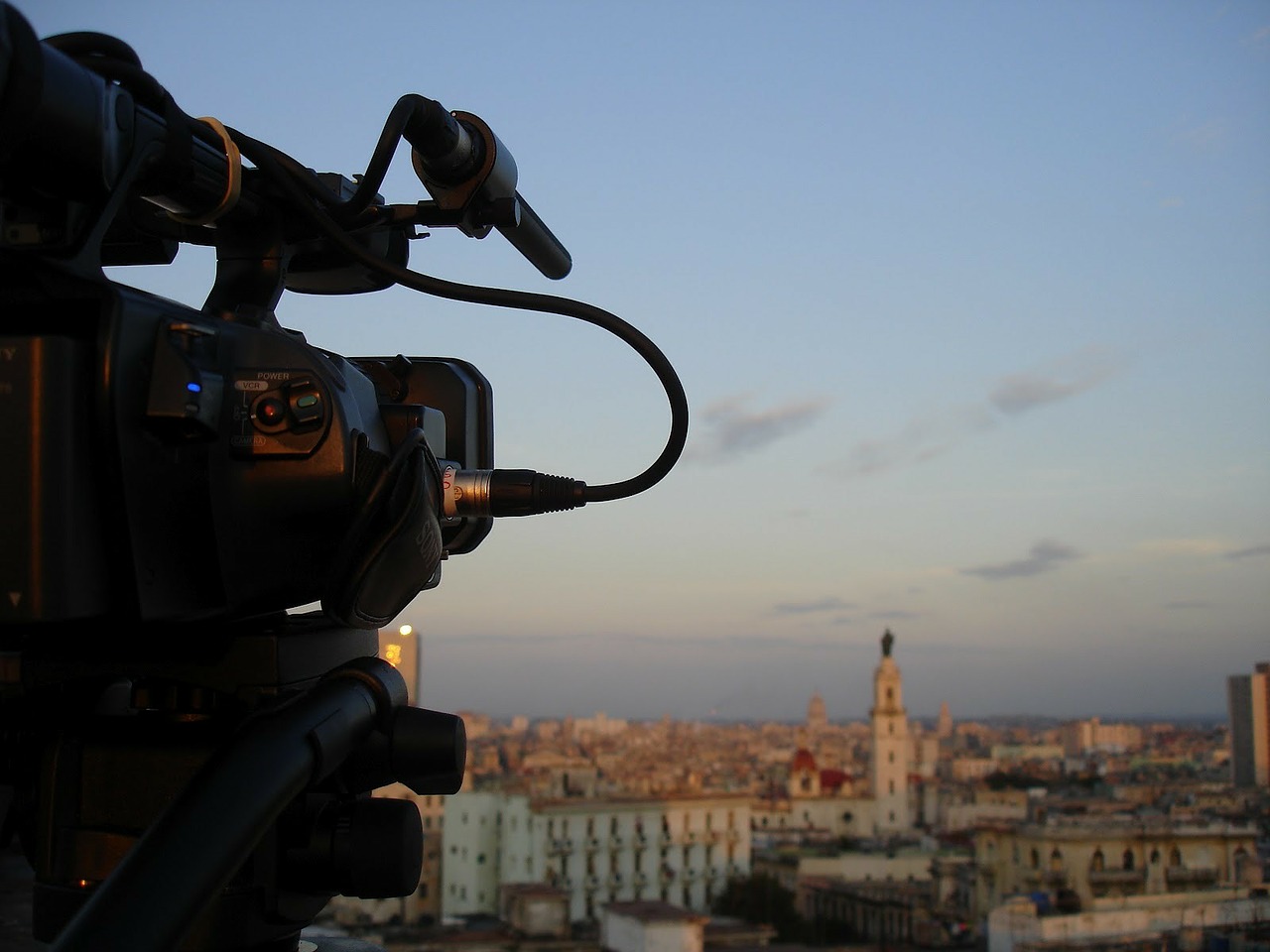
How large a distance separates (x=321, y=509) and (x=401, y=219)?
14 cm

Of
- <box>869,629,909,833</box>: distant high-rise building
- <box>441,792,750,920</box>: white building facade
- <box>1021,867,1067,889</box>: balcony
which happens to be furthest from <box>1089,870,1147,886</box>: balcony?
<box>869,629,909,833</box>: distant high-rise building

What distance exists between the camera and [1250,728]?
38.8 feet

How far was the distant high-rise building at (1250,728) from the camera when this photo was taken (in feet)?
35.4

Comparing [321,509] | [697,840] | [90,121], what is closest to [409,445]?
[321,509]

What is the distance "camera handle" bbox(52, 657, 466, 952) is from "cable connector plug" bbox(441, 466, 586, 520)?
0.24ft

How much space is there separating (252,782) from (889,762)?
30.4 meters

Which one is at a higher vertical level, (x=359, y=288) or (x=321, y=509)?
(x=359, y=288)

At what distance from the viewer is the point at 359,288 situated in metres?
0.62

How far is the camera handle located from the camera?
1.08ft

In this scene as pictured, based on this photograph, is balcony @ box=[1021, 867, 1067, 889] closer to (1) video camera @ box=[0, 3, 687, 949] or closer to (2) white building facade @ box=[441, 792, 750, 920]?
(2) white building facade @ box=[441, 792, 750, 920]

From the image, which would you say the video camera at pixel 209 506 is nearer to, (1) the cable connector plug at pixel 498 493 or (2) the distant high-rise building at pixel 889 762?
(1) the cable connector plug at pixel 498 493

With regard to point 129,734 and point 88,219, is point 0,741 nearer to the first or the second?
point 129,734

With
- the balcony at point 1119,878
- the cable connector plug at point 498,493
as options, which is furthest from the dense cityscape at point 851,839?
the cable connector plug at point 498,493

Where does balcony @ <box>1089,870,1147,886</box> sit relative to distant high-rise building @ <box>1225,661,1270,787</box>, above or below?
below
